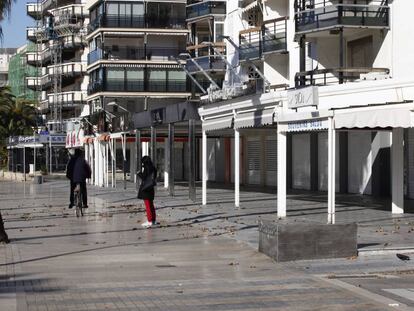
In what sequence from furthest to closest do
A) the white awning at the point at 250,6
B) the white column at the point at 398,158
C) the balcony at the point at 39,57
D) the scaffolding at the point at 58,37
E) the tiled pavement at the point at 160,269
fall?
the balcony at the point at 39,57 < the scaffolding at the point at 58,37 < the white awning at the point at 250,6 < the white column at the point at 398,158 < the tiled pavement at the point at 160,269

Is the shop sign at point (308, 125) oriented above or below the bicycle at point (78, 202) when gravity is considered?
above

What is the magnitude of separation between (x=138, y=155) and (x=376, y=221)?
69.3ft

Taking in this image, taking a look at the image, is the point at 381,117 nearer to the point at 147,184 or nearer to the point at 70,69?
the point at 147,184

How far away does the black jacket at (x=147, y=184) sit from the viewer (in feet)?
64.3

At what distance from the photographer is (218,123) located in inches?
1078

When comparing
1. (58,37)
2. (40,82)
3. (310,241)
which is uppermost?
(58,37)

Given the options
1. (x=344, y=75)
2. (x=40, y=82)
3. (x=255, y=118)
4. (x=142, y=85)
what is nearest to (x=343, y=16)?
(x=344, y=75)

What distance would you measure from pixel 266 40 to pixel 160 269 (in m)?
25.9

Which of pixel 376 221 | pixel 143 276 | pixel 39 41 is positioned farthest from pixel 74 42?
pixel 143 276

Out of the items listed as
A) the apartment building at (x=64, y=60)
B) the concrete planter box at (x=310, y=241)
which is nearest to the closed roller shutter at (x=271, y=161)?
the concrete planter box at (x=310, y=241)

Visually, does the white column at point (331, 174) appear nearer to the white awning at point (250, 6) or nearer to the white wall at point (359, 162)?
the white wall at point (359, 162)

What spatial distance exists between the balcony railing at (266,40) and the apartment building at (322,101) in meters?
0.05

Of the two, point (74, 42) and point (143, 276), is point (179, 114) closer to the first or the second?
point (143, 276)

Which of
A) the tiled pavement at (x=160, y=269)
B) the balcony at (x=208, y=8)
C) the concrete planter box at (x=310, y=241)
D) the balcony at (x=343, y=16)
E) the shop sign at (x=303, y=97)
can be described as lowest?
the tiled pavement at (x=160, y=269)
